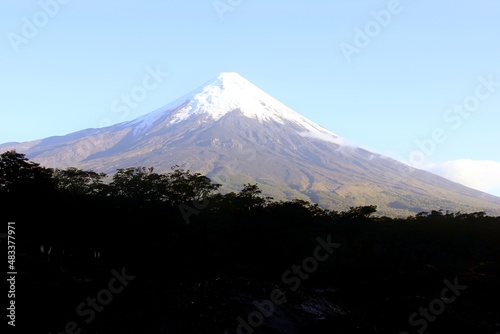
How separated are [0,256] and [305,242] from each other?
92.8ft

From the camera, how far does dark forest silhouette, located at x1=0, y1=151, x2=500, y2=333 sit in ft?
92.0

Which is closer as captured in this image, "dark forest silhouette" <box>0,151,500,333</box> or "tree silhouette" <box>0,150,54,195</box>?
"dark forest silhouette" <box>0,151,500,333</box>

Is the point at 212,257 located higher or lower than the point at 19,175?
lower

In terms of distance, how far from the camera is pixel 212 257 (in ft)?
146

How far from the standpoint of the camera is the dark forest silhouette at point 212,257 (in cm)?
2803

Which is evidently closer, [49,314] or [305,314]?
[49,314]

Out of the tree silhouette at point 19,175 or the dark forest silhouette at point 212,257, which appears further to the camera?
the tree silhouette at point 19,175

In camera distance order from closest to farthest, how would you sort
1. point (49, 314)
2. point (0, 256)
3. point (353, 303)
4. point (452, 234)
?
point (49, 314), point (0, 256), point (353, 303), point (452, 234)

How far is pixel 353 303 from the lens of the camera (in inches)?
1428

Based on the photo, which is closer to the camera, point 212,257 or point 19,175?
point 19,175

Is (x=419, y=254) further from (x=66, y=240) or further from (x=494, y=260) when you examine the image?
(x=66, y=240)

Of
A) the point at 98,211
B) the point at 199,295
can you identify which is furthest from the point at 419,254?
the point at 98,211

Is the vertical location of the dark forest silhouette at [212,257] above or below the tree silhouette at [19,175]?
below

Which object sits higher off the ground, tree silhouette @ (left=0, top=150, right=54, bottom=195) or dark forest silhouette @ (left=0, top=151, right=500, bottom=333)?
tree silhouette @ (left=0, top=150, right=54, bottom=195)
